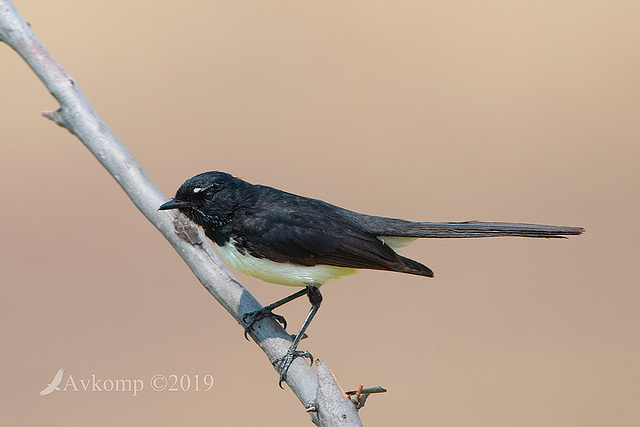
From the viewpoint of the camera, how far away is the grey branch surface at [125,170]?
383 cm

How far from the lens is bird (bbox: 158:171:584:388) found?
4.00 m

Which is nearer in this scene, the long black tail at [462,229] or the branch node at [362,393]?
the branch node at [362,393]

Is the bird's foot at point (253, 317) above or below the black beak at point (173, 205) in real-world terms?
below

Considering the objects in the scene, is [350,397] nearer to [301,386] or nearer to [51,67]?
[301,386]

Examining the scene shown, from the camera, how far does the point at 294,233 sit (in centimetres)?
405

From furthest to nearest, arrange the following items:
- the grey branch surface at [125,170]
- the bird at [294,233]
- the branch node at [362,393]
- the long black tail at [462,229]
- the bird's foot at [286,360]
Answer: the bird at [294,233] → the grey branch surface at [125,170] → the long black tail at [462,229] → the bird's foot at [286,360] → the branch node at [362,393]

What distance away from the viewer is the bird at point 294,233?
13.1ft

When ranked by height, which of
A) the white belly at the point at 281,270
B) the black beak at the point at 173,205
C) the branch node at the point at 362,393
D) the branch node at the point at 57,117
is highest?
the branch node at the point at 57,117

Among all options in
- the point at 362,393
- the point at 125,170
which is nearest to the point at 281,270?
the point at 125,170

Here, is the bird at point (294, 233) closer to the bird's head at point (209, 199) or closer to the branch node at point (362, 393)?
the bird's head at point (209, 199)

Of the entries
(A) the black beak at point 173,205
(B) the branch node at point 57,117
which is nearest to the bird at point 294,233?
(A) the black beak at point 173,205

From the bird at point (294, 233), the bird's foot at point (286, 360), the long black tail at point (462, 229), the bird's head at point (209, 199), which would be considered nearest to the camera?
the bird's foot at point (286, 360)

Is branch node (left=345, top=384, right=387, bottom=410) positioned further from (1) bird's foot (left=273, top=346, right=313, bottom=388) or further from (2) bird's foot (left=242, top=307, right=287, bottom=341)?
(2) bird's foot (left=242, top=307, right=287, bottom=341)

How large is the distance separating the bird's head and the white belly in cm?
20
